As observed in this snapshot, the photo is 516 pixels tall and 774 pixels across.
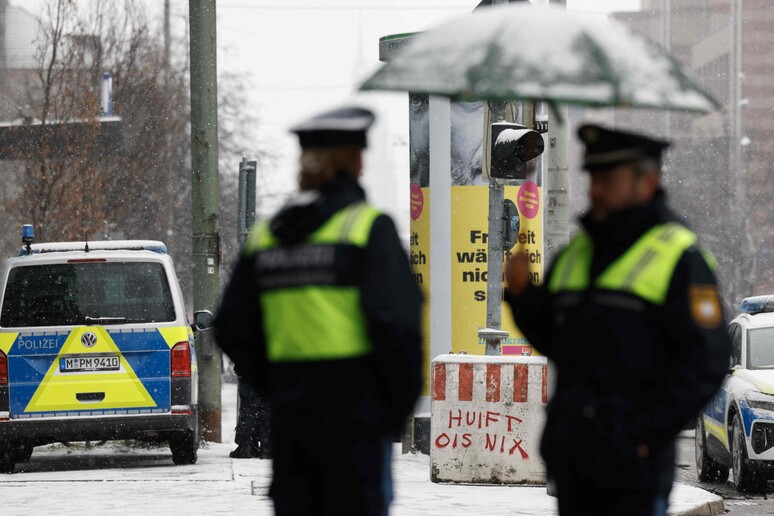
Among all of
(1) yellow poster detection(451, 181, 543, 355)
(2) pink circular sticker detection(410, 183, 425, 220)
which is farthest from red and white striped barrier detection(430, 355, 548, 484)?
(2) pink circular sticker detection(410, 183, 425, 220)

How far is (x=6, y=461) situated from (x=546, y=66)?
32.9 ft

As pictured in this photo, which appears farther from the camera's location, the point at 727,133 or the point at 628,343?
the point at 727,133

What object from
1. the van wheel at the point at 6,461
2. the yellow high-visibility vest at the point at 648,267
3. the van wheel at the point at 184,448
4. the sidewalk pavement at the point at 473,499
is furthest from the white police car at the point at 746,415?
the yellow high-visibility vest at the point at 648,267

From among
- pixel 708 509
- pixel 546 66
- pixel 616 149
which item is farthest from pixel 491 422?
pixel 616 149

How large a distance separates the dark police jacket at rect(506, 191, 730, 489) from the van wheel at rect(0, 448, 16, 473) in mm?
9901

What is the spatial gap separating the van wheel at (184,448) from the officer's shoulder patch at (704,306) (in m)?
9.99

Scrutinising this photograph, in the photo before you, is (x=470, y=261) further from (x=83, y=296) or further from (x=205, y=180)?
(x=83, y=296)

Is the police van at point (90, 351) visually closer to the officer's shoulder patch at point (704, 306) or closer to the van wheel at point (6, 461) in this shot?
the van wheel at point (6, 461)

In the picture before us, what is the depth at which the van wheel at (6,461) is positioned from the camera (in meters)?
13.7

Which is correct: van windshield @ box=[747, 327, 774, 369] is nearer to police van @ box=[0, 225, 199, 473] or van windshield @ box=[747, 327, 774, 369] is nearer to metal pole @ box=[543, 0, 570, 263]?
metal pole @ box=[543, 0, 570, 263]

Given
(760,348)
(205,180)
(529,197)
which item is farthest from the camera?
(205,180)

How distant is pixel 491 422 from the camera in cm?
1245

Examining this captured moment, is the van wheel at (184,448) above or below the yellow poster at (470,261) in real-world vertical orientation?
below

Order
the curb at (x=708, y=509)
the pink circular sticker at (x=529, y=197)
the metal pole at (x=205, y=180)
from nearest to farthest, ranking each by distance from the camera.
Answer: the curb at (x=708, y=509), the pink circular sticker at (x=529, y=197), the metal pole at (x=205, y=180)
